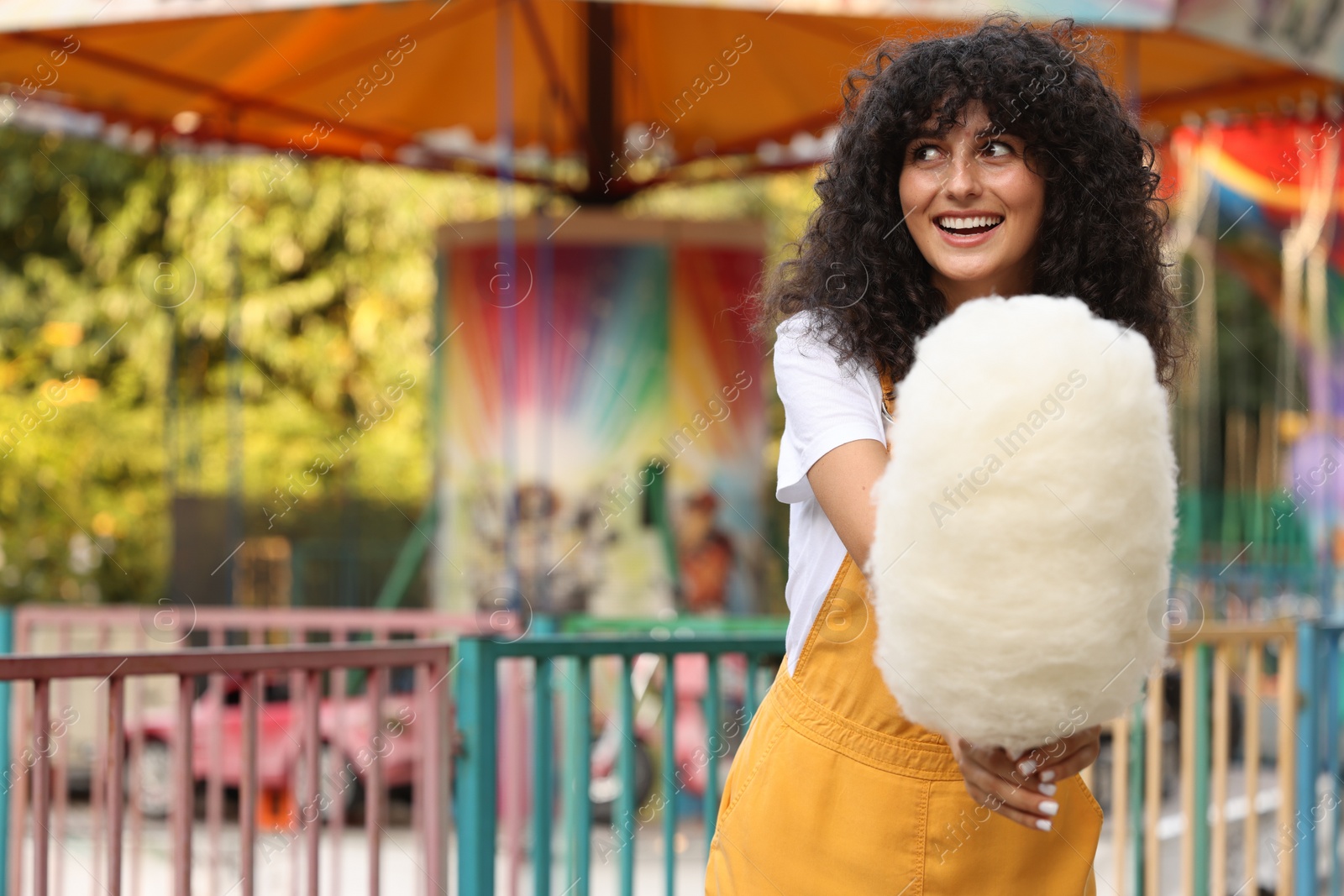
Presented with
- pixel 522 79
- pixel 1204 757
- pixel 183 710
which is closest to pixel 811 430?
pixel 183 710

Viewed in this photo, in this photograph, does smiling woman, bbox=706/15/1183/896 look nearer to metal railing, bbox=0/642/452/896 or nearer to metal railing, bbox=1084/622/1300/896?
metal railing, bbox=0/642/452/896

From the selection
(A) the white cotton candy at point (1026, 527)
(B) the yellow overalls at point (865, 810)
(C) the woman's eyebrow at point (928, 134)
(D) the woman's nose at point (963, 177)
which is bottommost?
(B) the yellow overalls at point (865, 810)

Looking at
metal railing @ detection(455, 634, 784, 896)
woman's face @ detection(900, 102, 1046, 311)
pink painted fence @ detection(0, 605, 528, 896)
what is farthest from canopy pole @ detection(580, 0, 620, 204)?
woman's face @ detection(900, 102, 1046, 311)

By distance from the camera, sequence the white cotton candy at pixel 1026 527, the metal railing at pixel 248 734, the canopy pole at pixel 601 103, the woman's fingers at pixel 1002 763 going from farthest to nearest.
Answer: the canopy pole at pixel 601 103
the metal railing at pixel 248 734
the woman's fingers at pixel 1002 763
the white cotton candy at pixel 1026 527

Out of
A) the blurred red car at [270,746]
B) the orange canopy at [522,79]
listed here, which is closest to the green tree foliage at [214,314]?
the orange canopy at [522,79]

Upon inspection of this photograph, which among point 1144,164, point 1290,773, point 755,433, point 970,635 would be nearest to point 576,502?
point 755,433

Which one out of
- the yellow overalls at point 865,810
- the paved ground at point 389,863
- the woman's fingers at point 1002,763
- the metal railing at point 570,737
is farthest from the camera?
the paved ground at point 389,863

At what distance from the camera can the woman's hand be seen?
4.42 ft

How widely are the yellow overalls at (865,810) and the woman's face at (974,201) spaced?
18 cm

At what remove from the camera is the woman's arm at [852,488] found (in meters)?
1.36

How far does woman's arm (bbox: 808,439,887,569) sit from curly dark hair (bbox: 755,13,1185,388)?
0.49 ft

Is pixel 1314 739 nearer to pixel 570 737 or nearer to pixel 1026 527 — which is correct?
pixel 570 737

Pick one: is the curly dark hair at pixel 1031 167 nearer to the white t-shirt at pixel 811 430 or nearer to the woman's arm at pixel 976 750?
the white t-shirt at pixel 811 430

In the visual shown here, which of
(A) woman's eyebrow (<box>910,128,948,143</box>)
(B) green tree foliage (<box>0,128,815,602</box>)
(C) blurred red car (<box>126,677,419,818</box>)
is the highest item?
(B) green tree foliage (<box>0,128,815,602</box>)
